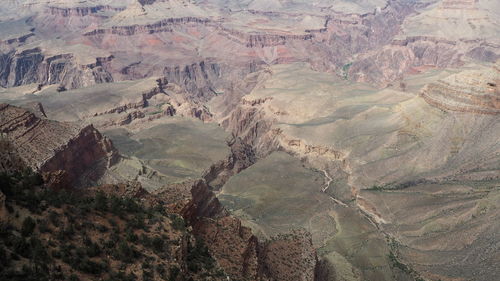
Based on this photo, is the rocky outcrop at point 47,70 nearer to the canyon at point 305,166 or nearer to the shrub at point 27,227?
the canyon at point 305,166

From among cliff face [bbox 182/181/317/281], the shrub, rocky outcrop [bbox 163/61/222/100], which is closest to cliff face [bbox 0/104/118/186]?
cliff face [bbox 182/181/317/281]

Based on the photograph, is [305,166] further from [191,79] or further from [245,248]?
[191,79]

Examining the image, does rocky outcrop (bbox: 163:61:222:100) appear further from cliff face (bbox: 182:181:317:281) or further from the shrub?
the shrub

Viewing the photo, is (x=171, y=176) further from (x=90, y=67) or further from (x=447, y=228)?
(x=90, y=67)

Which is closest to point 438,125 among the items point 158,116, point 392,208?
point 392,208

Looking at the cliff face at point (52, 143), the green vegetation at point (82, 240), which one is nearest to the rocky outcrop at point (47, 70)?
the cliff face at point (52, 143)

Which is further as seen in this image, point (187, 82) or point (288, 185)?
point (187, 82)
